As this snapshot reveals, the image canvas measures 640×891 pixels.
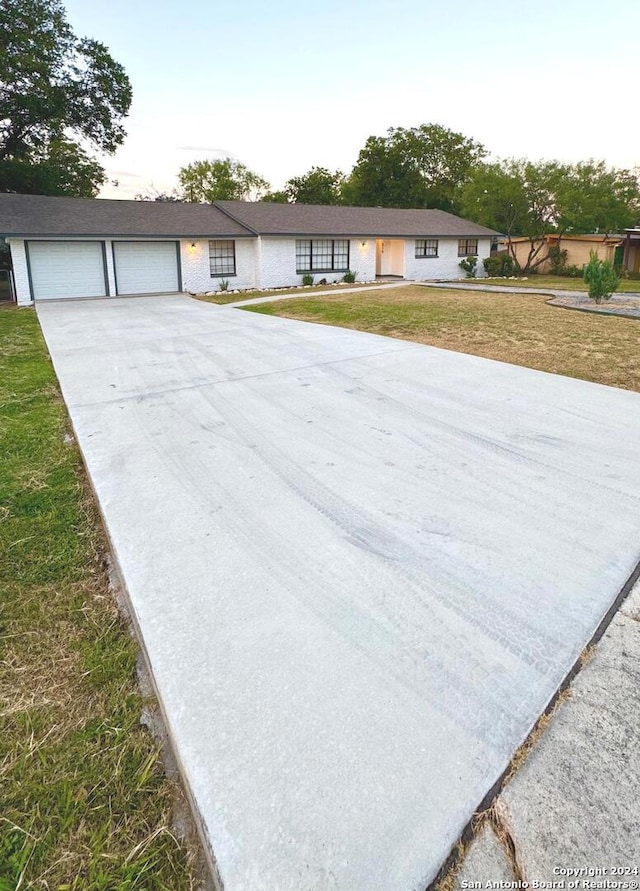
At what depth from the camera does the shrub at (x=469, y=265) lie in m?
24.4

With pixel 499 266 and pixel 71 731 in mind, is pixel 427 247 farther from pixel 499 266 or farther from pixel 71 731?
pixel 71 731

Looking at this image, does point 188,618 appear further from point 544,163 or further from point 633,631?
point 544,163

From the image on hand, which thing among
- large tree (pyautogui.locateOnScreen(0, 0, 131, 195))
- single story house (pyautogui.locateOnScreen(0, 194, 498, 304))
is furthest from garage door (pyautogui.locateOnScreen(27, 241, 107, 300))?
large tree (pyautogui.locateOnScreen(0, 0, 131, 195))

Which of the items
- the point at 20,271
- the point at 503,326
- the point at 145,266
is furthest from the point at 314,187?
the point at 503,326

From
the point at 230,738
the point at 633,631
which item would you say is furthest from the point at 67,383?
the point at 633,631

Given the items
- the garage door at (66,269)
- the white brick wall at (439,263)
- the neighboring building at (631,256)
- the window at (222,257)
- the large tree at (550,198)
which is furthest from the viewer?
the neighboring building at (631,256)

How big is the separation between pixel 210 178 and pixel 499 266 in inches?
1155

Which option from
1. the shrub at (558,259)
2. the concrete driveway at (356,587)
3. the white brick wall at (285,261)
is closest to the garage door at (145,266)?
the white brick wall at (285,261)

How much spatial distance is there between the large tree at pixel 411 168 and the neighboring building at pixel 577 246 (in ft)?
38.9

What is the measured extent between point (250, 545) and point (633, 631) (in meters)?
1.76

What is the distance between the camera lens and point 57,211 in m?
16.8

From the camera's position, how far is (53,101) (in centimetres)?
2083

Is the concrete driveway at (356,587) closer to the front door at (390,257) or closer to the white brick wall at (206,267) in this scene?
the white brick wall at (206,267)

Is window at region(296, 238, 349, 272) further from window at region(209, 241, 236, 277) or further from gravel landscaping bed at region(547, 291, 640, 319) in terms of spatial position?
gravel landscaping bed at region(547, 291, 640, 319)
